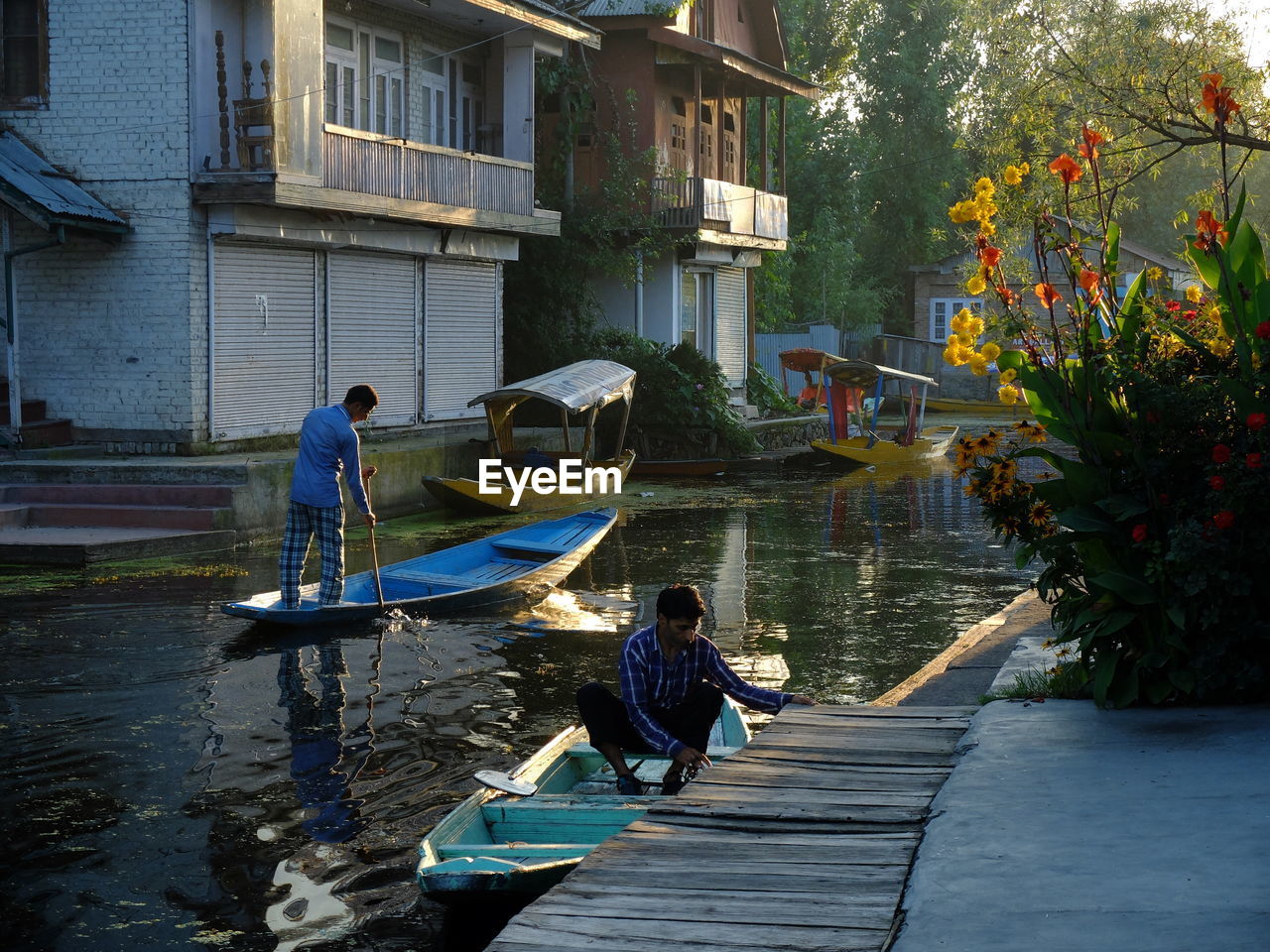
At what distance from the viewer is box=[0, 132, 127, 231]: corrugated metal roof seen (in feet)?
57.1

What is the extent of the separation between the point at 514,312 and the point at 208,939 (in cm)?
2289

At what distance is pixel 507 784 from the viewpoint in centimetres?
608

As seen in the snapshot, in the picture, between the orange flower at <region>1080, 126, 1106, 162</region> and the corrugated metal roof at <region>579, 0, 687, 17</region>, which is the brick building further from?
the orange flower at <region>1080, 126, 1106, 162</region>

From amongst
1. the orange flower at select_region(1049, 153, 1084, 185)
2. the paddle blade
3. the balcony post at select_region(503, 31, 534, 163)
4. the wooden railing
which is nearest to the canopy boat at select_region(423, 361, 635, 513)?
the wooden railing

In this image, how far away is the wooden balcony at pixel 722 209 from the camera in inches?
1144

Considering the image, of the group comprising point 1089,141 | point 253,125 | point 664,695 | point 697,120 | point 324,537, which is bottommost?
point 664,695

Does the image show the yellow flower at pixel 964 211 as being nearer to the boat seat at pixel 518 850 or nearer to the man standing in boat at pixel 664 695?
the man standing in boat at pixel 664 695

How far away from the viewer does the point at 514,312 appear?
28.0m

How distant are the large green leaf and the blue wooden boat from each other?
7047mm

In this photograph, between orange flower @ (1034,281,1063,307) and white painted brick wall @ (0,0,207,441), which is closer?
orange flower @ (1034,281,1063,307)

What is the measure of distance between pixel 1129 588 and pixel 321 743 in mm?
4712

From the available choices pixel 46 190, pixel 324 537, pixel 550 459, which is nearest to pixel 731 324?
pixel 550 459

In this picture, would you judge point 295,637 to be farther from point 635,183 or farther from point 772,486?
point 635,183

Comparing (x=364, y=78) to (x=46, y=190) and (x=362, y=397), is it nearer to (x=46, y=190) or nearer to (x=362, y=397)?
(x=46, y=190)
